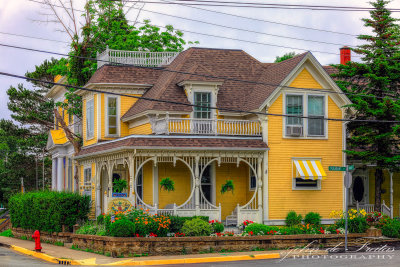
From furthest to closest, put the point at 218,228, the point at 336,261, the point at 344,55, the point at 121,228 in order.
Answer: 1. the point at 344,55
2. the point at 218,228
3. the point at 121,228
4. the point at 336,261

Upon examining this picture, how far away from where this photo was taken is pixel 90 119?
117ft

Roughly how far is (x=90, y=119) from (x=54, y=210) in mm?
6852

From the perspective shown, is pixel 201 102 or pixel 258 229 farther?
pixel 201 102

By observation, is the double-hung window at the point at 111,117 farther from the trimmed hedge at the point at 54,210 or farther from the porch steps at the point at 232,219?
the porch steps at the point at 232,219

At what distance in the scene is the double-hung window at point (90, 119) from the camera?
3522 centimetres

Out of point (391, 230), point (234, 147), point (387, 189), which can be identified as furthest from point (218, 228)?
point (387, 189)

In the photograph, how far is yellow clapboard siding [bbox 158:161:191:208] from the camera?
30344 millimetres

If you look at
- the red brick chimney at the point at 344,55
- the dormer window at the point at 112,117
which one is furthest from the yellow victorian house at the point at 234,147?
the red brick chimney at the point at 344,55

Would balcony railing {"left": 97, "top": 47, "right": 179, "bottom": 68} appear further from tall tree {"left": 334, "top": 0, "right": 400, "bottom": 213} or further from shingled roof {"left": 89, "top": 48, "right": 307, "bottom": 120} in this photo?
tall tree {"left": 334, "top": 0, "right": 400, "bottom": 213}

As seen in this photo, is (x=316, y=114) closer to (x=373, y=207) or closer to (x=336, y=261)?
(x=373, y=207)

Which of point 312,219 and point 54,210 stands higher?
point 54,210

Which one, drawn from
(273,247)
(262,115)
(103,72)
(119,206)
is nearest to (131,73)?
(103,72)

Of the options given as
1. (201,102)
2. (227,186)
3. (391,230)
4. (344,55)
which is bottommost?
(391,230)

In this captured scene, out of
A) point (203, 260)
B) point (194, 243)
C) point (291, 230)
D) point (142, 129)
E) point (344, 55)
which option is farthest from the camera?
point (344, 55)
